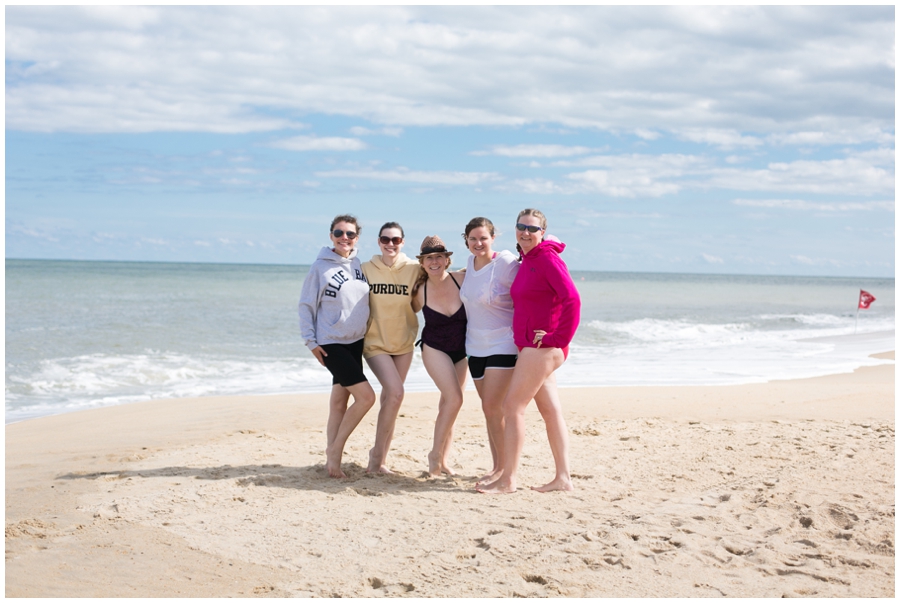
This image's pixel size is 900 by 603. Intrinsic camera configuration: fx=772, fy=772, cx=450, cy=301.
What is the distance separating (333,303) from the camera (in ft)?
19.0

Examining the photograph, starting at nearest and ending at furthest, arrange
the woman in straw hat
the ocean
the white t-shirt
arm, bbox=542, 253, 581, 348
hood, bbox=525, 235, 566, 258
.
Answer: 1. arm, bbox=542, 253, 581, 348
2. hood, bbox=525, 235, 566, 258
3. the white t-shirt
4. the woman in straw hat
5. the ocean

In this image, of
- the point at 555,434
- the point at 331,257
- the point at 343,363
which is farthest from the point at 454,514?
the point at 331,257

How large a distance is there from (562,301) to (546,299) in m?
0.11

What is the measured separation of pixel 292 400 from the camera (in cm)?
1003

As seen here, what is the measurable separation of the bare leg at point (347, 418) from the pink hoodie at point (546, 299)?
53.0 inches

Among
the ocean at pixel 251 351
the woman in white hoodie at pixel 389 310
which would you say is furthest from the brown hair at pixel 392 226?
the ocean at pixel 251 351

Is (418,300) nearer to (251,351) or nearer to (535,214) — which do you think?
(535,214)

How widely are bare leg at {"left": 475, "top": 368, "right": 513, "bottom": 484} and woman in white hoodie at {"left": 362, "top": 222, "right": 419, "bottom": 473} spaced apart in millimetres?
679

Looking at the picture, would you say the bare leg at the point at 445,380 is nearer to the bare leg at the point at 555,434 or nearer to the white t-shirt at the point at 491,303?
the white t-shirt at the point at 491,303

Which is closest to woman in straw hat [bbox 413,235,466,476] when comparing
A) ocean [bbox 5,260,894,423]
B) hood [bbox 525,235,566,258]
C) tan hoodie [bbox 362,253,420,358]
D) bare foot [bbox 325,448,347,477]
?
tan hoodie [bbox 362,253,420,358]

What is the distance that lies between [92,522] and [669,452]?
457 centimetres

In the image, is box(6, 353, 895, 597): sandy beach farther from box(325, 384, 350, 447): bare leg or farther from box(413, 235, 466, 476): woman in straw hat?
box(413, 235, 466, 476): woman in straw hat

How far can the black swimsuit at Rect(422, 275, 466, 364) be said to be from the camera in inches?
225

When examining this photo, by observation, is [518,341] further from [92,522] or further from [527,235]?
[92,522]
